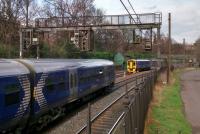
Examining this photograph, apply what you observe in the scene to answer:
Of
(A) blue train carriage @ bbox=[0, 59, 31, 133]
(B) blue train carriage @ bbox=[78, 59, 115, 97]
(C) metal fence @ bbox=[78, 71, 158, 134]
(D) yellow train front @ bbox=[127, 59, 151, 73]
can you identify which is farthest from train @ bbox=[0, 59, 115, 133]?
(D) yellow train front @ bbox=[127, 59, 151, 73]

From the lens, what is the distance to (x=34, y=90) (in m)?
15.8

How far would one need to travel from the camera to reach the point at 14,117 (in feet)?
46.0

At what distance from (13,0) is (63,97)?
38.7 metres

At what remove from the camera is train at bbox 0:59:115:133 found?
13.6 metres

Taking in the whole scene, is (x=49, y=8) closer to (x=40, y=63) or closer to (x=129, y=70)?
(x=129, y=70)

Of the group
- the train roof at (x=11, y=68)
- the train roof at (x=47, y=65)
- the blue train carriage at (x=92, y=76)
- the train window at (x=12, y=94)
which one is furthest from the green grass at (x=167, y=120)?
the train window at (x=12, y=94)

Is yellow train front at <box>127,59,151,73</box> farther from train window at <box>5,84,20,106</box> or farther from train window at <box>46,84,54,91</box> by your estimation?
train window at <box>5,84,20,106</box>

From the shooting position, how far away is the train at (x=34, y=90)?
1362 cm

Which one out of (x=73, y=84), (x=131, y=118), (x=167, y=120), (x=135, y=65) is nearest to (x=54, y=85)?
(x=73, y=84)

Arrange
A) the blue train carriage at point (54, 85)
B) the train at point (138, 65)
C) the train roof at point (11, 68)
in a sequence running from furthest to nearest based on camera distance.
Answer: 1. the train at point (138, 65)
2. the blue train carriage at point (54, 85)
3. the train roof at point (11, 68)

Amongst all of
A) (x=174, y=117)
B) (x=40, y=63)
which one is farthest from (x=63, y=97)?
(x=174, y=117)

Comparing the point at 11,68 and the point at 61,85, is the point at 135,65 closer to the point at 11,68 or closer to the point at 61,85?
the point at 61,85

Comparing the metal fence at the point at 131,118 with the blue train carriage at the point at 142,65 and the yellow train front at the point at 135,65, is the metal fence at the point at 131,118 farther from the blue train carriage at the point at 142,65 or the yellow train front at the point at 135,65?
the blue train carriage at the point at 142,65

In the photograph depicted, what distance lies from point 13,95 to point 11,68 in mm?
873
